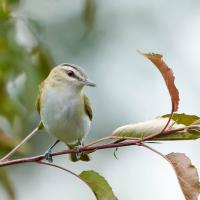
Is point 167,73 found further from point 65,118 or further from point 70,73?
point 70,73

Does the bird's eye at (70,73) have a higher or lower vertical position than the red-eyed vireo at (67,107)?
higher

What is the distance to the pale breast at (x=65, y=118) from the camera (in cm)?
436

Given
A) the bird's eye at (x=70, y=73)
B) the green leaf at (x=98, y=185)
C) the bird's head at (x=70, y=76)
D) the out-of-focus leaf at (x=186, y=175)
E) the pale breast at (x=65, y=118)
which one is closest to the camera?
the out-of-focus leaf at (x=186, y=175)

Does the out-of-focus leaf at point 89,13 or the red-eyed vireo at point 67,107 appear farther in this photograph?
the red-eyed vireo at point 67,107

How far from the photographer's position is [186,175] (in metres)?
2.79

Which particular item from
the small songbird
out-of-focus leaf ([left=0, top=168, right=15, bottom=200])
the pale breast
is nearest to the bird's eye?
the small songbird

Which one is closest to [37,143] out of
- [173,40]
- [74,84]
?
[173,40]

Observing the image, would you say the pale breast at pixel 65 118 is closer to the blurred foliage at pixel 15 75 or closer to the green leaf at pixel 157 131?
the blurred foliage at pixel 15 75

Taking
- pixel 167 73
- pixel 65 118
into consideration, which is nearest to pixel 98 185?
pixel 167 73

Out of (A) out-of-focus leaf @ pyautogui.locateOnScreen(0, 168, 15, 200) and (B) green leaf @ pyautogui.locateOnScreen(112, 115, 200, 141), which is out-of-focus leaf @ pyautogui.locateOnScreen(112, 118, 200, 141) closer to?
(B) green leaf @ pyautogui.locateOnScreen(112, 115, 200, 141)

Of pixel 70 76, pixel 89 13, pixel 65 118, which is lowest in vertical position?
pixel 65 118

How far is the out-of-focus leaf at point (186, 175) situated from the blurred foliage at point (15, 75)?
110 centimetres

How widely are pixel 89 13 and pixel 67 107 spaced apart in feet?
2.22

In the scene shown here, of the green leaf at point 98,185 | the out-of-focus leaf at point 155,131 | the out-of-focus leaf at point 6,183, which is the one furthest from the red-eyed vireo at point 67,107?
the out-of-focus leaf at point 155,131
